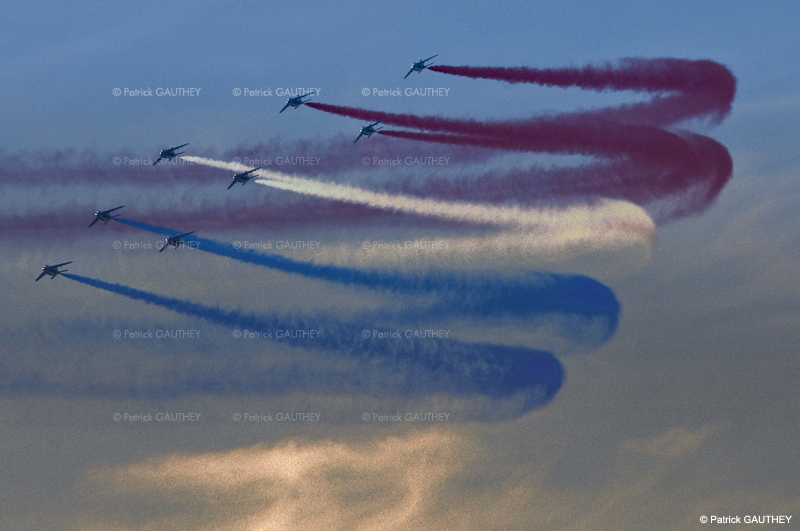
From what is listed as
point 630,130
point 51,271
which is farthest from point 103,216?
point 630,130

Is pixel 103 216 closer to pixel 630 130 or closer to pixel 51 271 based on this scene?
pixel 51 271

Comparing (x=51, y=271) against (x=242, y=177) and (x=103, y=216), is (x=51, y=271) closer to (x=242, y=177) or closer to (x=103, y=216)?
(x=103, y=216)

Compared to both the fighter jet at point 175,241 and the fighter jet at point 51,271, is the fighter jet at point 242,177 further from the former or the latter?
the fighter jet at point 51,271

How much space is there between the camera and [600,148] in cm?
5828

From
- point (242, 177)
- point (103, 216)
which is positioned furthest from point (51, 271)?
point (242, 177)

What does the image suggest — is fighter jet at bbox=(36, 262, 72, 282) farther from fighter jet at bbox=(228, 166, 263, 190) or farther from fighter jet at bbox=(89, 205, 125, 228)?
fighter jet at bbox=(228, 166, 263, 190)

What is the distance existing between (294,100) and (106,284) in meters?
18.6

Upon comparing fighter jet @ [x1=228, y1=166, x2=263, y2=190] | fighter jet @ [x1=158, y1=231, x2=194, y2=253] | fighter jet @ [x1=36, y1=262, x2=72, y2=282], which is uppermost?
fighter jet @ [x1=228, y1=166, x2=263, y2=190]

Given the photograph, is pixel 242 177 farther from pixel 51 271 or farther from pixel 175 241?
pixel 51 271

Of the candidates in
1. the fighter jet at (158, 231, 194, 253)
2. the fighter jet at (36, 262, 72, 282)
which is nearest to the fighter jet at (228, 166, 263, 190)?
the fighter jet at (158, 231, 194, 253)

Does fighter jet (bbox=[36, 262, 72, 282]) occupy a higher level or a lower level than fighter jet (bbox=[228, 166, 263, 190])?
lower

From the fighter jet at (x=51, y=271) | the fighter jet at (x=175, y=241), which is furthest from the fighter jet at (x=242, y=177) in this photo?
the fighter jet at (x=51, y=271)

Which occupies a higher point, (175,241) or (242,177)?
(242,177)

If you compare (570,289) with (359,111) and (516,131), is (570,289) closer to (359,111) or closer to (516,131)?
(516,131)
